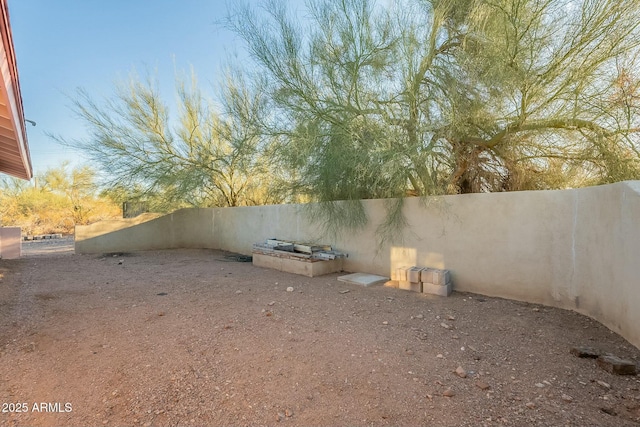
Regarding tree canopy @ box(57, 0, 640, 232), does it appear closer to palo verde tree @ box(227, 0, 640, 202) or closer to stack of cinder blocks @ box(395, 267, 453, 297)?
palo verde tree @ box(227, 0, 640, 202)

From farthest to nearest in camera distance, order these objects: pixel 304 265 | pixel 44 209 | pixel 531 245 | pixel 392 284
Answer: pixel 44 209 < pixel 304 265 < pixel 392 284 < pixel 531 245

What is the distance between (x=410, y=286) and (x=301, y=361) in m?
2.85

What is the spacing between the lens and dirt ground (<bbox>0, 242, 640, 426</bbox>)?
192 cm

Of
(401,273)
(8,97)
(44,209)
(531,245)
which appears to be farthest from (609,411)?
(44,209)

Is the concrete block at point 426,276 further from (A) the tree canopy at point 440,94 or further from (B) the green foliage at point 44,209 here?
(B) the green foliage at point 44,209

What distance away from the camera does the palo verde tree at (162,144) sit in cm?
845

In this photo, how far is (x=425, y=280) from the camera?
4844 mm

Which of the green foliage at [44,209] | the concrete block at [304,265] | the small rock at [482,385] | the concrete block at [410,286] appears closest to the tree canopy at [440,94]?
the concrete block at [304,265]

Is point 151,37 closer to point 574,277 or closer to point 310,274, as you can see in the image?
point 310,274

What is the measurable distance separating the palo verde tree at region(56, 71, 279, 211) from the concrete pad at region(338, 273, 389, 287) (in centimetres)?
296

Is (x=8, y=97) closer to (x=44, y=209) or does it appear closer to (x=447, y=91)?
(x=447, y=91)

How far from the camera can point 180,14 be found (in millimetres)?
8180

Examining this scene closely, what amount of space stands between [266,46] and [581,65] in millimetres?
4370

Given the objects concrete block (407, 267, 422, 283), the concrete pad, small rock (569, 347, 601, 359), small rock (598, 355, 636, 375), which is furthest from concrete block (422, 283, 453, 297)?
small rock (598, 355, 636, 375)
